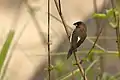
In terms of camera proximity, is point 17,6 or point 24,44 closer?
point 24,44

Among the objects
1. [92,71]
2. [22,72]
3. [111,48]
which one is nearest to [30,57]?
[22,72]

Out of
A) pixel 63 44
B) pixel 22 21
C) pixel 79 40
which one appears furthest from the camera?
pixel 22 21

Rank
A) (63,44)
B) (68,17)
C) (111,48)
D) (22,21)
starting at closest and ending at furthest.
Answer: (111,48) < (63,44) < (68,17) < (22,21)

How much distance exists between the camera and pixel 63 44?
192 cm

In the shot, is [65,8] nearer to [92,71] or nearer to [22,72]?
[22,72]

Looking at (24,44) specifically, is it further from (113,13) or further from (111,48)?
(113,13)

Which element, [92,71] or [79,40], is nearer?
[79,40]

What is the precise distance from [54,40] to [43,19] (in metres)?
0.12

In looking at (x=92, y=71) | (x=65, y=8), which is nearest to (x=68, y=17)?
(x=65, y=8)

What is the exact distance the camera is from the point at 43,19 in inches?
80.0

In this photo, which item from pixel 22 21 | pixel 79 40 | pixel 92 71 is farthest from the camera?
pixel 22 21

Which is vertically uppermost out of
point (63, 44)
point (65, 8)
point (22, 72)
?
point (65, 8)

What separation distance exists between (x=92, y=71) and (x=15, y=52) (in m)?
0.99

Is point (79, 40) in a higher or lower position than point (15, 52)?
higher
